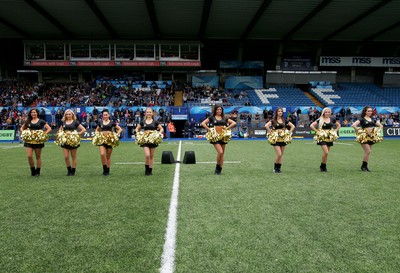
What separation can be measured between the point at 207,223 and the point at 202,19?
101ft

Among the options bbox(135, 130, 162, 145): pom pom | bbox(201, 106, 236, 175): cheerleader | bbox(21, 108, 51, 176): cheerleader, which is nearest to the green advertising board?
bbox(21, 108, 51, 176): cheerleader

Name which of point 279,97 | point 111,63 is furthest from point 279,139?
point 111,63

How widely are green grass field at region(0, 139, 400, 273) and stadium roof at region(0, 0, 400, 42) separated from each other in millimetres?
24209

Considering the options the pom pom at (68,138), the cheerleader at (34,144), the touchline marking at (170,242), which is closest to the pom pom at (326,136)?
the touchline marking at (170,242)

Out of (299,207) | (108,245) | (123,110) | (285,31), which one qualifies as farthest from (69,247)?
(285,31)

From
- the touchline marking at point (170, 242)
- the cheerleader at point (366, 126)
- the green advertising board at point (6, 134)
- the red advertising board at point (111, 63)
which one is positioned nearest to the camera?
the touchline marking at point (170, 242)

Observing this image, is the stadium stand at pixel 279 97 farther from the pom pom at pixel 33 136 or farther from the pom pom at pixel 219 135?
the pom pom at pixel 33 136

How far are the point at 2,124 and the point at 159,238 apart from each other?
92.8 ft

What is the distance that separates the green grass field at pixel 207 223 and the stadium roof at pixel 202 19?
79.4ft

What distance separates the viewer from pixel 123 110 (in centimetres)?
3033

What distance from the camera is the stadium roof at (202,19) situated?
95.7ft

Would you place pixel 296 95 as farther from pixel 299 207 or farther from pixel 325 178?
pixel 299 207

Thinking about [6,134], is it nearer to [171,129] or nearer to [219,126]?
[171,129]

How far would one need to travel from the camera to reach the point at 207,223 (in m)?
4.61
